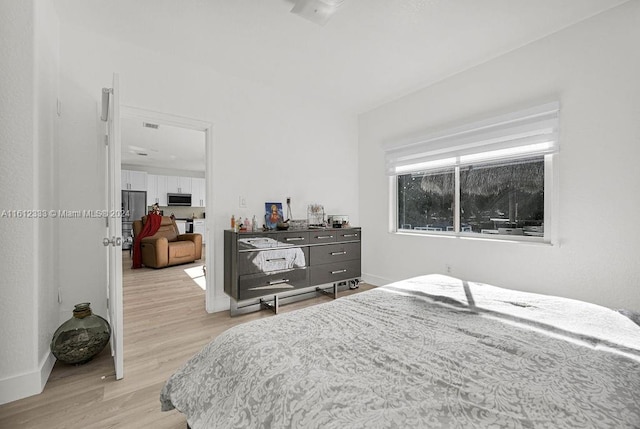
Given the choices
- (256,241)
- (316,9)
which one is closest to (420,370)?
(256,241)

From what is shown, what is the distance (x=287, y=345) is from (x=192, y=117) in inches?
104

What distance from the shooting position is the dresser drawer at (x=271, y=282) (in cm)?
284

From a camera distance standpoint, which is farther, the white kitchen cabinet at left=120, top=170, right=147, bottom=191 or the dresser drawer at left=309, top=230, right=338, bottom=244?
the white kitchen cabinet at left=120, top=170, right=147, bottom=191

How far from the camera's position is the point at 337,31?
2398 millimetres

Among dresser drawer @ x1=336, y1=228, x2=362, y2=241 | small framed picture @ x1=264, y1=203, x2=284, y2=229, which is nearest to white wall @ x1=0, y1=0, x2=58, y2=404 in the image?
small framed picture @ x1=264, y1=203, x2=284, y2=229

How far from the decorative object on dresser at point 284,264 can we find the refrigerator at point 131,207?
5.63 metres

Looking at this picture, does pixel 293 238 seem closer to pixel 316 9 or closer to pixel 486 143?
pixel 316 9

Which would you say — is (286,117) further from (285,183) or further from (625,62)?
(625,62)

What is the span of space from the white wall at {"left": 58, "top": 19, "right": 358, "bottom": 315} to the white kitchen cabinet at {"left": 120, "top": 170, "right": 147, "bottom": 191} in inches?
231

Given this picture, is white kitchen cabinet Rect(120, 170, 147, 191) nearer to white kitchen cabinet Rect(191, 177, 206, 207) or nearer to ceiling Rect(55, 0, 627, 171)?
white kitchen cabinet Rect(191, 177, 206, 207)

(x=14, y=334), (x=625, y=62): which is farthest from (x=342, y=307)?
(x=625, y=62)

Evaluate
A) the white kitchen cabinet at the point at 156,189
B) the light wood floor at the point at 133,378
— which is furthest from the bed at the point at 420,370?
the white kitchen cabinet at the point at 156,189

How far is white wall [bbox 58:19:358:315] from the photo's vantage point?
7.73ft

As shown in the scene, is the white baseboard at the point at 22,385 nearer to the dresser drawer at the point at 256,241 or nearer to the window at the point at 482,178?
the dresser drawer at the point at 256,241
